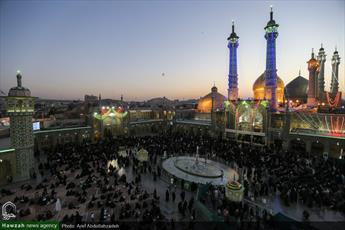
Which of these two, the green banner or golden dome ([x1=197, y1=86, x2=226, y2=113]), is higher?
golden dome ([x1=197, y1=86, x2=226, y2=113])

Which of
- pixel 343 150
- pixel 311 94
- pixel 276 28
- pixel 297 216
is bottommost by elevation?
pixel 297 216

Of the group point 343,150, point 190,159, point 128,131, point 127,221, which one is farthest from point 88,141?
point 343,150

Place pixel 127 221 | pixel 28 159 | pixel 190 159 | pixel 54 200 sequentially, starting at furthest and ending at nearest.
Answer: pixel 190 159, pixel 28 159, pixel 54 200, pixel 127 221

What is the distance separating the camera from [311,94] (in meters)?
29.8

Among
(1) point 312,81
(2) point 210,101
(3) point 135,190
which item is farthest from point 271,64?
(3) point 135,190

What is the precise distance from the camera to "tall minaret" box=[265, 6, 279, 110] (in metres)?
26.7

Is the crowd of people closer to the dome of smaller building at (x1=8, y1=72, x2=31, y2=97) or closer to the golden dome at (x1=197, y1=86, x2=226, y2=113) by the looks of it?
the dome of smaller building at (x1=8, y1=72, x2=31, y2=97)

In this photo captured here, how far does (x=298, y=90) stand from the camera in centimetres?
3688

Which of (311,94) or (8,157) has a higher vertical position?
(311,94)

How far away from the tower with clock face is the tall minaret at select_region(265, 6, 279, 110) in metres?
29.1

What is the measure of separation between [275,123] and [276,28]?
14416mm

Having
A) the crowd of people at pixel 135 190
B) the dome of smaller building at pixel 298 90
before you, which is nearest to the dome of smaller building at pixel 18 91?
the crowd of people at pixel 135 190

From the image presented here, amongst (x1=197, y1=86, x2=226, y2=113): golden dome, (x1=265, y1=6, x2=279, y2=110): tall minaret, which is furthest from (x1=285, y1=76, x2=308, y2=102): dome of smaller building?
(x1=197, y1=86, x2=226, y2=113): golden dome

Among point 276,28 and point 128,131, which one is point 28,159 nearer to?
point 128,131
